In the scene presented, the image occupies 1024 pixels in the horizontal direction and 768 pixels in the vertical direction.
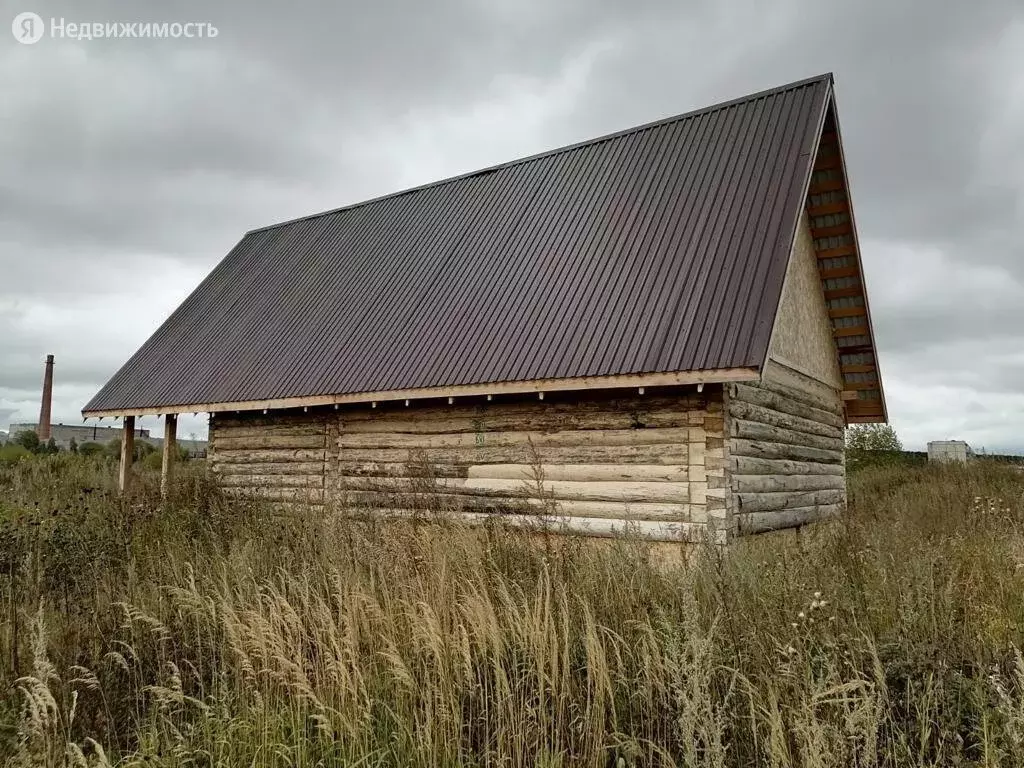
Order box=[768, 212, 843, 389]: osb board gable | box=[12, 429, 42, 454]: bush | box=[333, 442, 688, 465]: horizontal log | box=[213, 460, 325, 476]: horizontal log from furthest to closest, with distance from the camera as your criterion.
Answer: box=[12, 429, 42, 454]: bush → box=[213, 460, 325, 476]: horizontal log → box=[768, 212, 843, 389]: osb board gable → box=[333, 442, 688, 465]: horizontal log

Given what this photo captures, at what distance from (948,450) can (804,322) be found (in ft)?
56.0

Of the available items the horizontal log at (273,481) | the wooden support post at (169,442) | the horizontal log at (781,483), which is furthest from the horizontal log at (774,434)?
the wooden support post at (169,442)

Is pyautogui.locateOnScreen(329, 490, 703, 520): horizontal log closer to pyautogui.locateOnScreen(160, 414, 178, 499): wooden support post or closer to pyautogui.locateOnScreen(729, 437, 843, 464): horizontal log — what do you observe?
pyautogui.locateOnScreen(729, 437, 843, 464): horizontal log

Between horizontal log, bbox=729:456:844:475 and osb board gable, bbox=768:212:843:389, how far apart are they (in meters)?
1.47

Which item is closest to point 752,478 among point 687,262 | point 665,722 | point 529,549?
point 687,262

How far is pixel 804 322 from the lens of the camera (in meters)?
11.5

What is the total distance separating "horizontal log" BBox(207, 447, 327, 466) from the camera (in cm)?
1228

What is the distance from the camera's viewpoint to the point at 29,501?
1187 cm

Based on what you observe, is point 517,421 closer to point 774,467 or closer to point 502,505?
point 502,505

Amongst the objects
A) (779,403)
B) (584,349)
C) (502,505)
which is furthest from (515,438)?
(779,403)

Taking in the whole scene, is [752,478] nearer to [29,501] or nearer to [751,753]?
[751,753]

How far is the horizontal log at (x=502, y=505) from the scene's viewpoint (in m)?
8.48

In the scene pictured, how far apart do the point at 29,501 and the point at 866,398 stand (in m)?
15.9

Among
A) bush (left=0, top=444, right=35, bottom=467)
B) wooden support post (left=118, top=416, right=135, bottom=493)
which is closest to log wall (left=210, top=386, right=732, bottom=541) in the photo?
wooden support post (left=118, top=416, right=135, bottom=493)
